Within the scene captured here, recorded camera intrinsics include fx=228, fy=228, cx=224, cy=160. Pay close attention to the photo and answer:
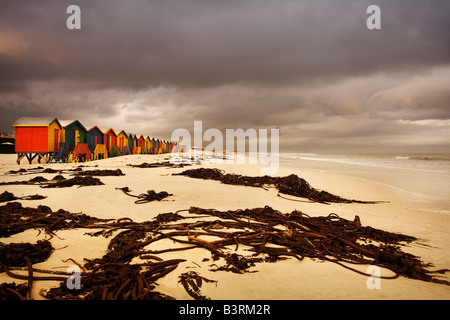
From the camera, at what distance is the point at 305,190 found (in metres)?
Answer: 8.56

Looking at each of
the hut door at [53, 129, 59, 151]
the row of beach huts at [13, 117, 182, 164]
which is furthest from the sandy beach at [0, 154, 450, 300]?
the hut door at [53, 129, 59, 151]

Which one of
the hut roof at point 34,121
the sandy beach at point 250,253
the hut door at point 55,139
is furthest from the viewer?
the hut door at point 55,139

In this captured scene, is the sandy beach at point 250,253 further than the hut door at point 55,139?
No

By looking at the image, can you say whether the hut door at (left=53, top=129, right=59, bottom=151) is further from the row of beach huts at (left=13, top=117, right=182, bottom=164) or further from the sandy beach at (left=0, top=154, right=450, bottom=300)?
the sandy beach at (left=0, top=154, right=450, bottom=300)

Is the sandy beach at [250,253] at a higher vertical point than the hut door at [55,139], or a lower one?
lower

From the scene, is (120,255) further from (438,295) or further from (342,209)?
(342,209)

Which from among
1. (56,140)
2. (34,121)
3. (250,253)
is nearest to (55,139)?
(56,140)

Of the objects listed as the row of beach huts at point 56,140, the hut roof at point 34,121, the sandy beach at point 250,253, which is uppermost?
the hut roof at point 34,121

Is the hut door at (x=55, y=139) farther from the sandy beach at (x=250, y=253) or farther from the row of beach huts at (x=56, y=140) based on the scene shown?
the sandy beach at (x=250, y=253)

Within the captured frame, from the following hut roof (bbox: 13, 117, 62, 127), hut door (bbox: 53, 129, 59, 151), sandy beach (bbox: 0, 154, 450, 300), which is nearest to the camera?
sandy beach (bbox: 0, 154, 450, 300)

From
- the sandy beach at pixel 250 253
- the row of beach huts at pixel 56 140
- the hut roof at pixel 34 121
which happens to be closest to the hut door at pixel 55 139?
the row of beach huts at pixel 56 140

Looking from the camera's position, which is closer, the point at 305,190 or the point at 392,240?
the point at 392,240

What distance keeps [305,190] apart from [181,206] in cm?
487
